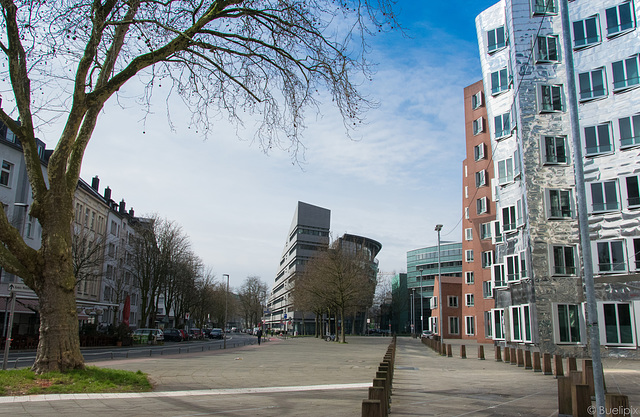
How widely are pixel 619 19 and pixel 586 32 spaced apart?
1730 mm

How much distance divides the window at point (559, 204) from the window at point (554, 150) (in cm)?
183

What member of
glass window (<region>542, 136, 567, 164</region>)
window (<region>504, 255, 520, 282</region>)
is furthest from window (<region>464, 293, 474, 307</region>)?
glass window (<region>542, 136, 567, 164</region>)

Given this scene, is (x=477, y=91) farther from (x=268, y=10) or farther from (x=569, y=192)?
(x=268, y=10)

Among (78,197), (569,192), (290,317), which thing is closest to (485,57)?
(569,192)

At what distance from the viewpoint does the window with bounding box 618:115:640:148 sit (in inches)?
1056

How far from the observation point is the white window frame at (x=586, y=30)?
29.0 m

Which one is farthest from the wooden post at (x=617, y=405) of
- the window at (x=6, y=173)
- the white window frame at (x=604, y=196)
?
the window at (x=6, y=173)

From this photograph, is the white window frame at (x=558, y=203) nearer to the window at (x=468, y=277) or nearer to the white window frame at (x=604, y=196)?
the white window frame at (x=604, y=196)

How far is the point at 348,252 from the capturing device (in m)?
57.8

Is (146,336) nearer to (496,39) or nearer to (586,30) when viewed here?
(496,39)

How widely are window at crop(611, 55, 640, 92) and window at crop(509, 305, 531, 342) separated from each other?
1333 cm

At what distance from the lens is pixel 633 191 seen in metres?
26.7

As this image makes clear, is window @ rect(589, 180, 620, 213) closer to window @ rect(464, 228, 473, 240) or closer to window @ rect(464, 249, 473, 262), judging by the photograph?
window @ rect(464, 249, 473, 262)

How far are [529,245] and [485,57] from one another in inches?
587
